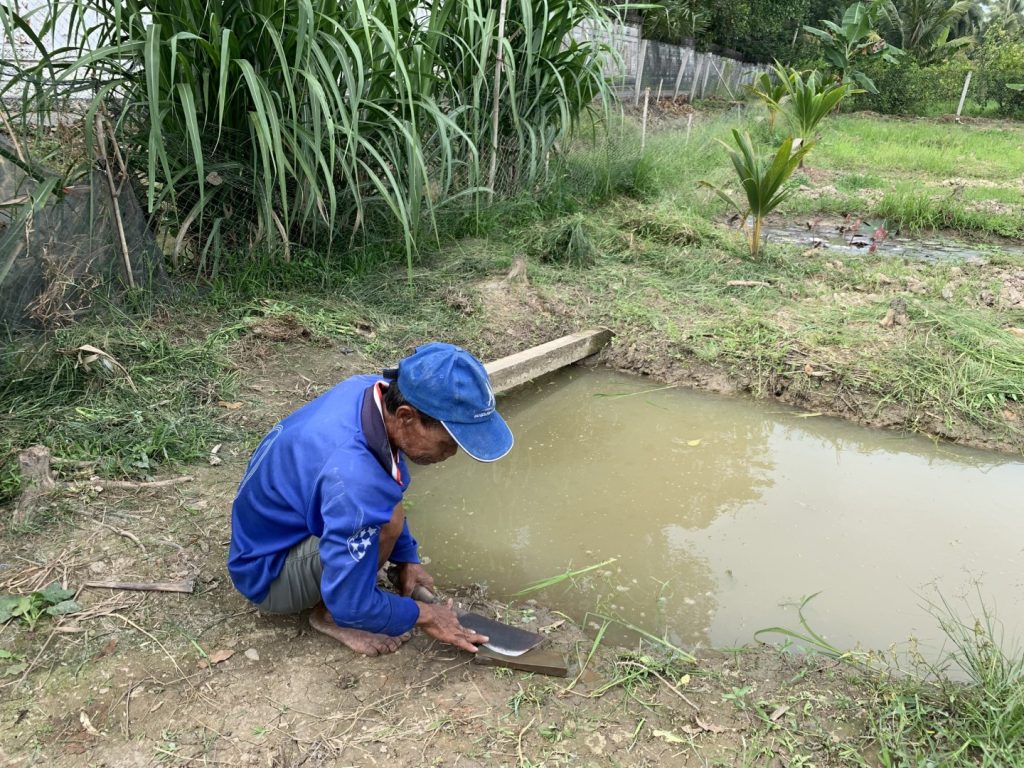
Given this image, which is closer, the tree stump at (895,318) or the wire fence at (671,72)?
the tree stump at (895,318)

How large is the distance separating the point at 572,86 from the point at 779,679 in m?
3.88

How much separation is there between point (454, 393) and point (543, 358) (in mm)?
2043

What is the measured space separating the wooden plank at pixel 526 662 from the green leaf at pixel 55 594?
1.02 metres

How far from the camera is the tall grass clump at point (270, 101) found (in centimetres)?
275

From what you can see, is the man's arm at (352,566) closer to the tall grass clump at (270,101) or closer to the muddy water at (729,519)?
the muddy water at (729,519)

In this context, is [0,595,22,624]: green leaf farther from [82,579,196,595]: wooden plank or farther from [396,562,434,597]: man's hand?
[396,562,434,597]: man's hand

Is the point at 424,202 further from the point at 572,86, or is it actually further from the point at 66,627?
the point at 66,627

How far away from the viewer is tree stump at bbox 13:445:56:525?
200cm

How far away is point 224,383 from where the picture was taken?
9.03 ft

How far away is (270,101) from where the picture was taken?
2809 mm

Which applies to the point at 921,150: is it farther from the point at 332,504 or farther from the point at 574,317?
the point at 332,504

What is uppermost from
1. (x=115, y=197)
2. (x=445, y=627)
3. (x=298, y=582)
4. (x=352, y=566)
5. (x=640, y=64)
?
(x=640, y=64)

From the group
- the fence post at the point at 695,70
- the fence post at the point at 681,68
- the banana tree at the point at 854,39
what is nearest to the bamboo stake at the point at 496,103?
the banana tree at the point at 854,39

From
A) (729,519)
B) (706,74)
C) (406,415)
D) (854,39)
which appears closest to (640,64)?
(706,74)
